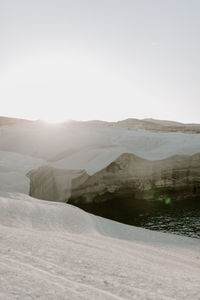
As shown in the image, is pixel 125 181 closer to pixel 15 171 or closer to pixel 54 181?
pixel 54 181

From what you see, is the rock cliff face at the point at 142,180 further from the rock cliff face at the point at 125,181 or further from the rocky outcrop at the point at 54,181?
the rocky outcrop at the point at 54,181

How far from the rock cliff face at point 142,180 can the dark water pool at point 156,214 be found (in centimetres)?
89

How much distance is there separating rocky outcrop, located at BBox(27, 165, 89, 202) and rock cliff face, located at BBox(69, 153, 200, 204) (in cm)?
66

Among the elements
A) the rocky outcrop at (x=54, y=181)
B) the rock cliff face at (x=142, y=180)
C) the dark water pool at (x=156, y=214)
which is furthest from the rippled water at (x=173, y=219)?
the rocky outcrop at (x=54, y=181)

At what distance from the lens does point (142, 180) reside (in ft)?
65.6

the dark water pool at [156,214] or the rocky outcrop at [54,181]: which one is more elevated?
the rocky outcrop at [54,181]

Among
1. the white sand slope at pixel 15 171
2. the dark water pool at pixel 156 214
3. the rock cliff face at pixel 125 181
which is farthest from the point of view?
the rock cliff face at pixel 125 181

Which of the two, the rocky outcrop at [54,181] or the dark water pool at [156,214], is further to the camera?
the rocky outcrop at [54,181]

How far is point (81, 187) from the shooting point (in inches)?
729

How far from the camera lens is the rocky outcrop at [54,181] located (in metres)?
17.5

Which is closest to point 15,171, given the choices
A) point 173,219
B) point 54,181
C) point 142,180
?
point 54,181

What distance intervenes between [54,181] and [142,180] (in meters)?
6.20

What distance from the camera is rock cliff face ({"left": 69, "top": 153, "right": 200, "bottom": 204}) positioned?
19000 millimetres

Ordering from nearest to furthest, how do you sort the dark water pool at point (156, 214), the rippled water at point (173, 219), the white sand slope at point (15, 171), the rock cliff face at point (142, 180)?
the rippled water at point (173, 219) → the dark water pool at point (156, 214) → the white sand slope at point (15, 171) → the rock cliff face at point (142, 180)
